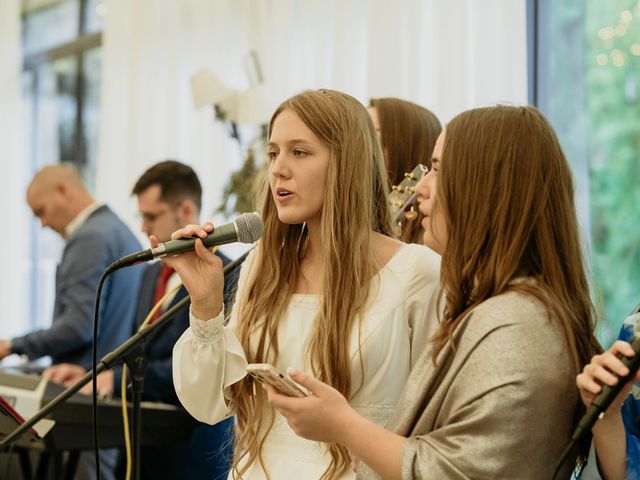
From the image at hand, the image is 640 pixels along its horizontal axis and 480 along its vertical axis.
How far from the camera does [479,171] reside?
1484 millimetres

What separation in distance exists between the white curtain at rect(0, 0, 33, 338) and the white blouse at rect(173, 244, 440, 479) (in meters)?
4.71

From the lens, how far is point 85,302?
3617 millimetres

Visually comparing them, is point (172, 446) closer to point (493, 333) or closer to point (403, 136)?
point (403, 136)

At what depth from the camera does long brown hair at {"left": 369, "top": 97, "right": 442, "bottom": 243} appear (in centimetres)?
242

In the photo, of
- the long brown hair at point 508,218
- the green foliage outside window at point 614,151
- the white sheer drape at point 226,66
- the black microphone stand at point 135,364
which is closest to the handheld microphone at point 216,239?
the black microphone stand at point 135,364

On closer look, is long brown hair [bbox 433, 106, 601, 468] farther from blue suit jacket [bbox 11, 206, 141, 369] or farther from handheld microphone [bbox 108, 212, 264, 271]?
blue suit jacket [bbox 11, 206, 141, 369]

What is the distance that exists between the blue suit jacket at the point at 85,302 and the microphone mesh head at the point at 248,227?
2.06 m

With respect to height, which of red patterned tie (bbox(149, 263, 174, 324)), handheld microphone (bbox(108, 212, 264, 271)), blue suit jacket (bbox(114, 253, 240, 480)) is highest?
handheld microphone (bbox(108, 212, 264, 271))

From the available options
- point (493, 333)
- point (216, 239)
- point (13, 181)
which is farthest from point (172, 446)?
point (13, 181)

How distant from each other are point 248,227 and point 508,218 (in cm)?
50

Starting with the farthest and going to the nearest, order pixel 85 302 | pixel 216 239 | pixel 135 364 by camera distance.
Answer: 1. pixel 85 302
2. pixel 135 364
3. pixel 216 239

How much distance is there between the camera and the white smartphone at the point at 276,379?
1.42 m

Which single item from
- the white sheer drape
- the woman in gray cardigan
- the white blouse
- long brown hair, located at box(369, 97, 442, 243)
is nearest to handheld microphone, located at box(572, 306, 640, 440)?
the woman in gray cardigan

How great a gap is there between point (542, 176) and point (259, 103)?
2.71 meters
